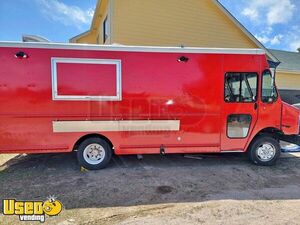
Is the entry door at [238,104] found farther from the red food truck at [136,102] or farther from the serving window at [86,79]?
the serving window at [86,79]

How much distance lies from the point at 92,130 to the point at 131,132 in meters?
0.94

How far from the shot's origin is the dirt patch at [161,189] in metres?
3.91

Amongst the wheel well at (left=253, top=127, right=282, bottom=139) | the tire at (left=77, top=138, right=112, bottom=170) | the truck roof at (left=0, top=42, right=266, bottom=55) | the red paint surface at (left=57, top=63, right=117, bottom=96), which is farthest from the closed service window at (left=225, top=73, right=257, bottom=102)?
the tire at (left=77, top=138, right=112, bottom=170)

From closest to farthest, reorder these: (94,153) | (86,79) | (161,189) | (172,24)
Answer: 1. (161,189)
2. (86,79)
3. (94,153)
4. (172,24)

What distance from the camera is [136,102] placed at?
19.4 feet

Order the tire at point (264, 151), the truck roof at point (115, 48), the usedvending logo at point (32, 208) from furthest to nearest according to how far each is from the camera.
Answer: the tire at point (264, 151) → the truck roof at point (115, 48) → the usedvending logo at point (32, 208)

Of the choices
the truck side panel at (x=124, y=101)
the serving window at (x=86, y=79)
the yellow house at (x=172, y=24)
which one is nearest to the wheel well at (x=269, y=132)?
the truck side panel at (x=124, y=101)

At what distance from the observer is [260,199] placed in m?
4.54

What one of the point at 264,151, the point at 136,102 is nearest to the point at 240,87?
the point at 264,151

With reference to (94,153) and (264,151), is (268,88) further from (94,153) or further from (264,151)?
(94,153)

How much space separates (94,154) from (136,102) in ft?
5.48

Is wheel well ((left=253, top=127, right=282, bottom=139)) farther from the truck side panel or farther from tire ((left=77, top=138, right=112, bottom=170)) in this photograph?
tire ((left=77, top=138, right=112, bottom=170))

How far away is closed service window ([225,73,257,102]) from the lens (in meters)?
6.19

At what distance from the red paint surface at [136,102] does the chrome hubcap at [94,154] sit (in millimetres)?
377
